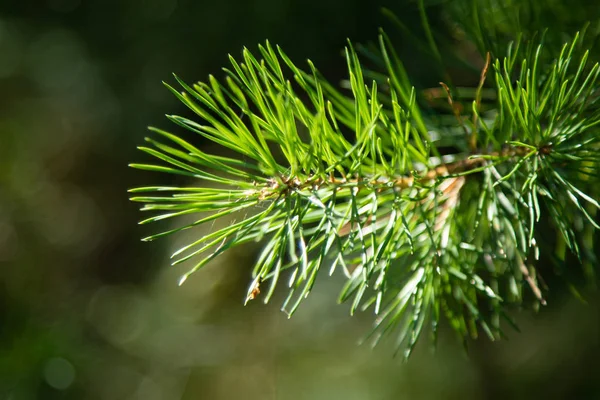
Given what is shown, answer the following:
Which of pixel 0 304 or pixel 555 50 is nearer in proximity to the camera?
pixel 555 50

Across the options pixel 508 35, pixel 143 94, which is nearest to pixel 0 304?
pixel 143 94

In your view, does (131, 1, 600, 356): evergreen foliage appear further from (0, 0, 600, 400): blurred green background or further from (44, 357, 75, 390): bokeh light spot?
(44, 357, 75, 390): bokeh light spot

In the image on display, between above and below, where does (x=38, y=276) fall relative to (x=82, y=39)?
below

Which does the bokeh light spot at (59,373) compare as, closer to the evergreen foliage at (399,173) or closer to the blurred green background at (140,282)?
the blurred green background at (140,282)

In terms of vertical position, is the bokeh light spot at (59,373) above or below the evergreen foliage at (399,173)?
below

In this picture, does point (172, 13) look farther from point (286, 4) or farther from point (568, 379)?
point (568, 379)

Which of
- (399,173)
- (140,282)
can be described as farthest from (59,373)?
(399,173)

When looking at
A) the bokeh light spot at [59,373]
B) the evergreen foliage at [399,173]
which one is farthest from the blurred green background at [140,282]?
the evergreen foliage at [399,173]

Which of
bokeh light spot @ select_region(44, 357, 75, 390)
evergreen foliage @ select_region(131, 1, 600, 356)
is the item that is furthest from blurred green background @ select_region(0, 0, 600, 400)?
evergreen foliage @ select_region(131, 1, 600, 356)

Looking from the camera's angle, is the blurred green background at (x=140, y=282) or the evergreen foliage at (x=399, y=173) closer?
the evergreen foliage at (x=399, y=173)
